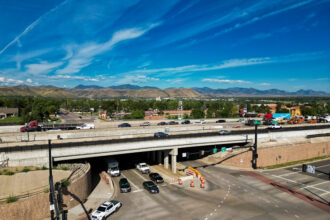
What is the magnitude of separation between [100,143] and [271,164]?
33584 millimetres

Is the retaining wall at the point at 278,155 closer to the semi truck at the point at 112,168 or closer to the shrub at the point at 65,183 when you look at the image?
the semi truck at the point at 112,168

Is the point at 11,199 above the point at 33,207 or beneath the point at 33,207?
above

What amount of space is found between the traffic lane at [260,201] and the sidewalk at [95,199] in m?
14.7

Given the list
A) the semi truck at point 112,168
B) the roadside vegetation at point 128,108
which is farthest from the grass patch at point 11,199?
the roadside vegetation at point 128,108

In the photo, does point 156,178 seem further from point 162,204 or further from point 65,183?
point 65,183

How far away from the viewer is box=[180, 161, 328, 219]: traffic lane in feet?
78.0

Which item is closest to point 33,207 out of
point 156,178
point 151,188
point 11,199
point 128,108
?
point 11,199

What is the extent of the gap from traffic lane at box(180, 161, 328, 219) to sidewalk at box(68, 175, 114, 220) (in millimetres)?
14689

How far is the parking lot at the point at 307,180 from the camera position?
30312 millimetres

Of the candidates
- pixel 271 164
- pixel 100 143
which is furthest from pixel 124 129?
pixel 271 164

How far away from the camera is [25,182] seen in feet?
79.9

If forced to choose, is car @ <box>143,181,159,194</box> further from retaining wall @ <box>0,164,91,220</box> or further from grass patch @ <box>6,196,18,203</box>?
grass patch @ <box>6,196,18,203</box>

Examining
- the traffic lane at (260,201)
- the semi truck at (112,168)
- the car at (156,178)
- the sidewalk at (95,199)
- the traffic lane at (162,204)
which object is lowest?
the traffic lane at (260,201)

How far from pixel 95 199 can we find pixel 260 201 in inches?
811
